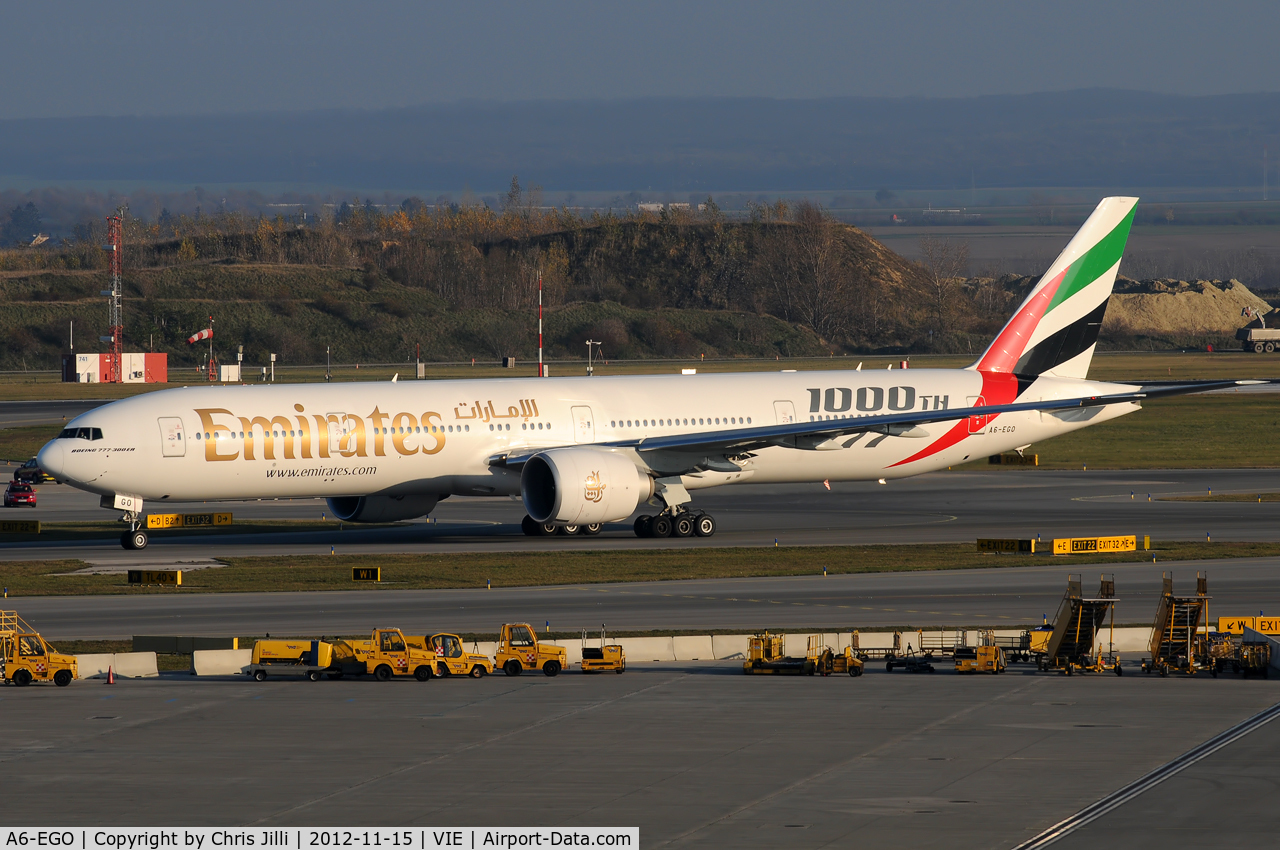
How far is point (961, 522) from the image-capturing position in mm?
52688

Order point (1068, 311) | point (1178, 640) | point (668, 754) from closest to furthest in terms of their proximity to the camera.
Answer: point (668, 754) < point (1178, 640) < point (1068, 311)

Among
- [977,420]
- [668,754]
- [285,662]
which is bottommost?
[668,754]

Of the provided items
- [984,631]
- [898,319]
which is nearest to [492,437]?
[984,631]

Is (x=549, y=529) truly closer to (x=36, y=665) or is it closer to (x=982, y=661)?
(x=982, y=661)

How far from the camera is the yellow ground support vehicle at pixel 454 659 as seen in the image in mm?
28641

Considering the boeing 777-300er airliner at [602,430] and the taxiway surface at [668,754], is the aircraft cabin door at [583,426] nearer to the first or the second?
the boeing 777-300er airliner at [602,430]

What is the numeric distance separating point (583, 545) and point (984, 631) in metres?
19.2

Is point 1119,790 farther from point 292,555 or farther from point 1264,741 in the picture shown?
point 292,555

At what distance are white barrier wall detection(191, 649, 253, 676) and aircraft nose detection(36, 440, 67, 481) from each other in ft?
57.2

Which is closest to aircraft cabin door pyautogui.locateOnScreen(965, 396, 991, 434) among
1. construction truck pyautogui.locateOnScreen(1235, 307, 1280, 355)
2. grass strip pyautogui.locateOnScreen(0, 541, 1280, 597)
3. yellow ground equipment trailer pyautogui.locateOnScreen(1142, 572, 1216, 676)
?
grass strip pyautogui.locateOnScreen(0, 541, 1280, 597)

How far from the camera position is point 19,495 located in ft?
196

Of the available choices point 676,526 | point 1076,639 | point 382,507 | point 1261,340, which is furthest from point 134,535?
point 1261,340

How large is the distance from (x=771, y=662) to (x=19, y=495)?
132ft
